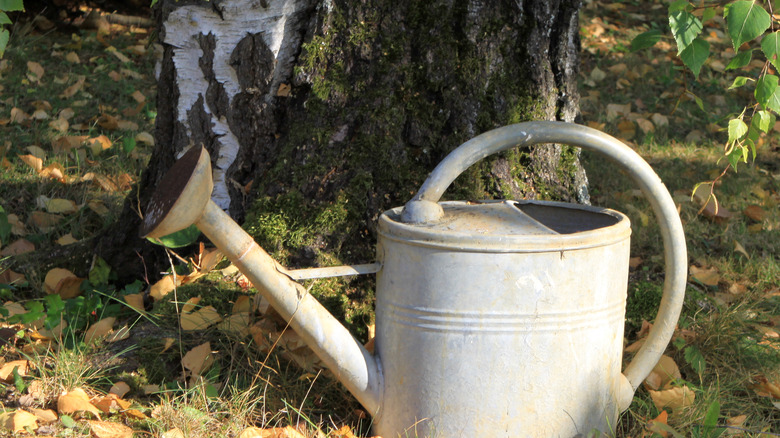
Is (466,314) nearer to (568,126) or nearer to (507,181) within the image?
(568,126)

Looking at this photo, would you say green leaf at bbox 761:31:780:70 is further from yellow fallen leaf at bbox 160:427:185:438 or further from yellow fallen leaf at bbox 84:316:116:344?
yellow fallen leaf at bbox 84:316:116:344

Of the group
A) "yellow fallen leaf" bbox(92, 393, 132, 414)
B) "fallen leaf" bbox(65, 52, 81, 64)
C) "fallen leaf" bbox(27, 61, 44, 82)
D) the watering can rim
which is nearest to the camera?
the watering can rim

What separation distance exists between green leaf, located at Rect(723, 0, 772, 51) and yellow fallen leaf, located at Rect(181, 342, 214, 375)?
1.35m

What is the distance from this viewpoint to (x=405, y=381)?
5.01ft

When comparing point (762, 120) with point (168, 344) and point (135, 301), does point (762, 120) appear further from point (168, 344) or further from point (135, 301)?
point (135, 301)

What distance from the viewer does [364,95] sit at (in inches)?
76.1

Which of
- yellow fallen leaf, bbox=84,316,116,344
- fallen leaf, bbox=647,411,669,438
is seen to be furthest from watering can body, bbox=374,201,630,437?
yellow fallen leaf, bbox=84,316,116,344

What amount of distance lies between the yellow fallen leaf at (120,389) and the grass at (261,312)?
3cm

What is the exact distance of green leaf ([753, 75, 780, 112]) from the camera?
5.19 ft

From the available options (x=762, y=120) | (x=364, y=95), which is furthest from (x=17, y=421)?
(x=762, y=120)

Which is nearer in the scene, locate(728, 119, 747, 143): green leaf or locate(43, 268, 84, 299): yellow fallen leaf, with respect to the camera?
locate(728, 119, 747, 143): green leaf

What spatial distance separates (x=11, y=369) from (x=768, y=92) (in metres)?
1.86

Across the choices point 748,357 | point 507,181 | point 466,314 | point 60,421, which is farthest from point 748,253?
point 60,421

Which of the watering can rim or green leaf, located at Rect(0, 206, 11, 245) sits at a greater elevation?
the watering can rim
